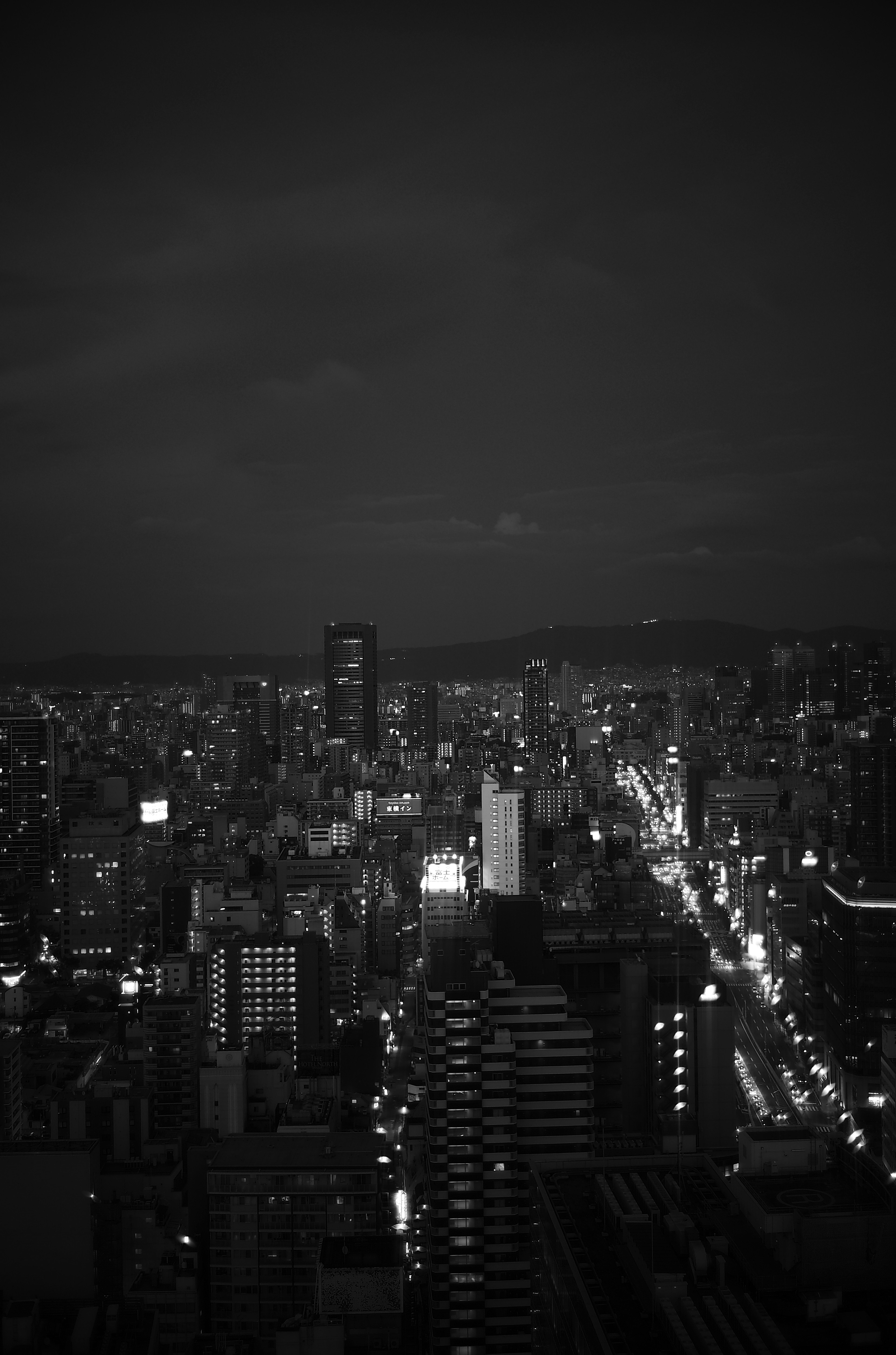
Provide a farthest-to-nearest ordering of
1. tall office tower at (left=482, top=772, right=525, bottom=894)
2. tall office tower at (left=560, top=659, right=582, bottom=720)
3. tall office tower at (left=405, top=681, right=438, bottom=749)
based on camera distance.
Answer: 1. tall office tower at (left=405, top=681, right=438, bottom=749)
2. tall office tower at (left=482, top=772, right=525, bottom=894)
3. tall office tower at (left=560, top=659, right=582, bottom=720)

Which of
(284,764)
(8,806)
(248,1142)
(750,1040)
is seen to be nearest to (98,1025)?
(248,1142)

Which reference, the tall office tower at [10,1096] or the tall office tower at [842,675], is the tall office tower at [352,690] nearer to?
the tall office tower at [842,675]

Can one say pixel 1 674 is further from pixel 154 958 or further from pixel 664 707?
pixel 664 707

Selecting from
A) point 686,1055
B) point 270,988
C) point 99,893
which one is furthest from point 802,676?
point 99,893

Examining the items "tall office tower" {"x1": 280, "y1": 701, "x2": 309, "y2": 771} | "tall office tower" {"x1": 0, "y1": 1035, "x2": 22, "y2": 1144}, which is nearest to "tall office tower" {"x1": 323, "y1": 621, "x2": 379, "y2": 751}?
"tall office tower" {"x1": 280, "y1": 701, "x2": 309, "y2": 771}

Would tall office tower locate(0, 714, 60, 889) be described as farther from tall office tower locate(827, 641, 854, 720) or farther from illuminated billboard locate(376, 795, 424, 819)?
tall office tower locate(827, 641, 854, 720)

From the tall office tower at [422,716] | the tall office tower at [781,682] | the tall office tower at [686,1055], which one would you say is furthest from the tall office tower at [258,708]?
the tall office tower at [686,1055]
